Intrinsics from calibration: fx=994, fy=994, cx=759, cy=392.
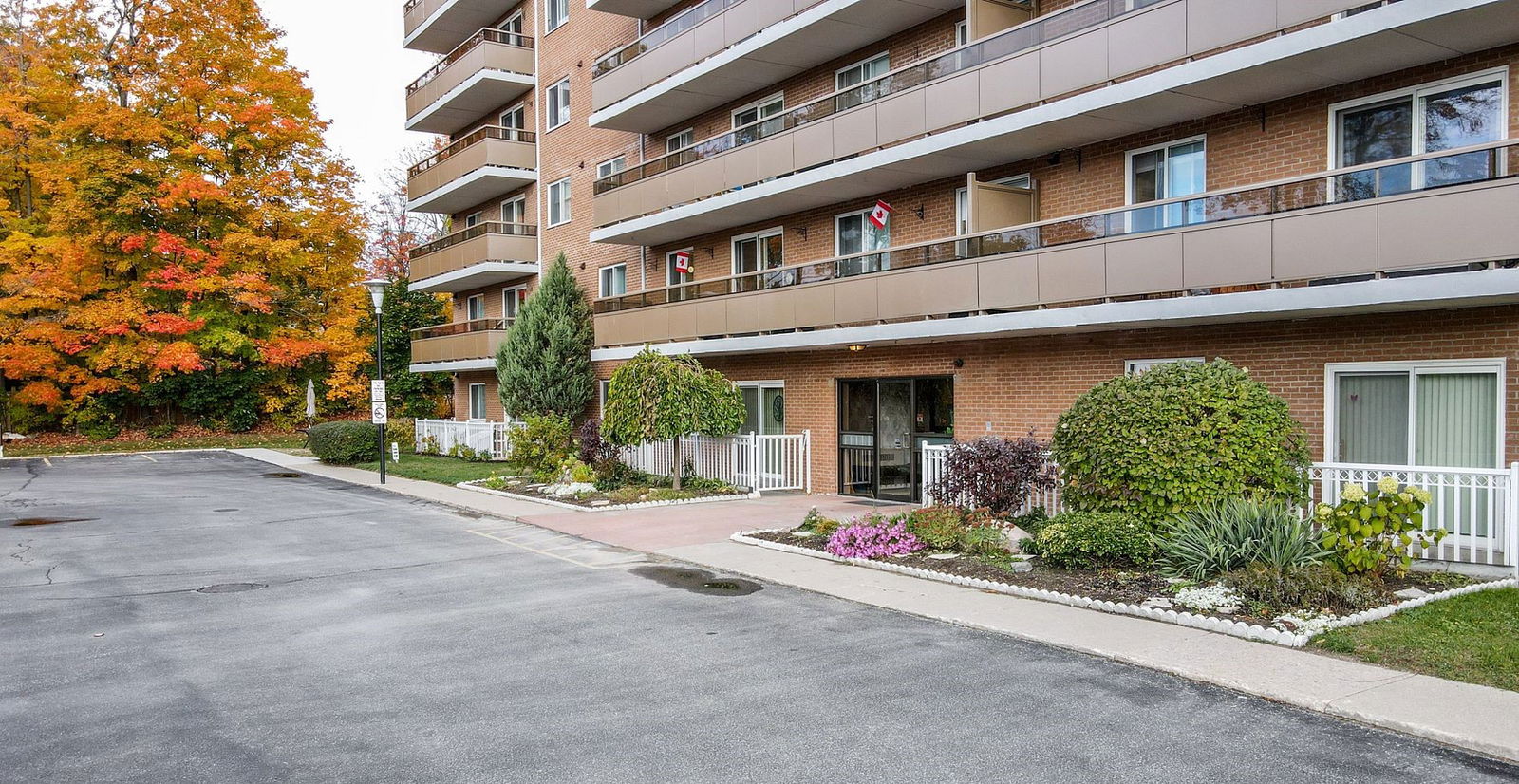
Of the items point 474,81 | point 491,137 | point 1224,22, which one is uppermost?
point 474,81

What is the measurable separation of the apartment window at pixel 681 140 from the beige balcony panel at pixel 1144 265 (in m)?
13.7

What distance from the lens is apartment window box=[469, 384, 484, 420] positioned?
115 feet

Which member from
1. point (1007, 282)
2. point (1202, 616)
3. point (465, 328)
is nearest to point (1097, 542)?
point (1202, 616)

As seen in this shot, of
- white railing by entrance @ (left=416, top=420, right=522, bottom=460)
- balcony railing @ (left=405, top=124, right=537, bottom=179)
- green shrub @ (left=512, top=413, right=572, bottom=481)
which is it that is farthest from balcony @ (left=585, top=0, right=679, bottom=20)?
white railing by entrance @ (left=416, top=420, right=522, bottom=460)

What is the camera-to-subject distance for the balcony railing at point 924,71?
560 inches

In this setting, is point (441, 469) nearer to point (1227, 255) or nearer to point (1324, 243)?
point (1227, 255)

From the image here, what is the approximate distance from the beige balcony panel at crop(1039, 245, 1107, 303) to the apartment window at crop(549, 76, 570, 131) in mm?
19143

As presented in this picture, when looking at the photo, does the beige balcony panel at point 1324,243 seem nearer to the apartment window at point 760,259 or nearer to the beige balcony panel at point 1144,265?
the beige balcony panel at point 1144,265

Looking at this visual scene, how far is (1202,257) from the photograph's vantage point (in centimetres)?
1269

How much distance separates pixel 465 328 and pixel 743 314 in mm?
15550

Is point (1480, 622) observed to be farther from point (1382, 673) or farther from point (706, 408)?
point (706, 408)

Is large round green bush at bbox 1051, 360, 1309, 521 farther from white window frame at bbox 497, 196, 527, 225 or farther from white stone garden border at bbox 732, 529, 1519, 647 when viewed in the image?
white window frame at bbox 497, 196, 527, 225

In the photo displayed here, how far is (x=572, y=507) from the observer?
18.2 meters

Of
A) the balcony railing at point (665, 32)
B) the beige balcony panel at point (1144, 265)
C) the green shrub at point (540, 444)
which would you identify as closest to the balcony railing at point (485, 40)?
the balcony railing at point (665, 32)
